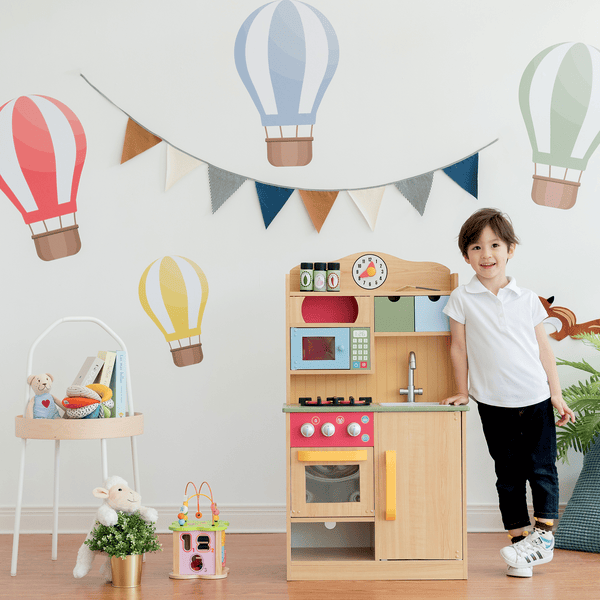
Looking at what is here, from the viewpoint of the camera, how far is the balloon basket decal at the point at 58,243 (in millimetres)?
2834

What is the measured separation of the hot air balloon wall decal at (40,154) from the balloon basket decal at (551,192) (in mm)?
2142

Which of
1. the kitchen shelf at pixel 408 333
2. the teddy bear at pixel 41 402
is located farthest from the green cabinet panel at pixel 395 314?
the teddy bear at pixel 41 402

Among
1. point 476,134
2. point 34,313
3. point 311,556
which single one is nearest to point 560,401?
point 311,556

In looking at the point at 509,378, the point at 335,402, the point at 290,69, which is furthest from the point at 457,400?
the point at 290,69

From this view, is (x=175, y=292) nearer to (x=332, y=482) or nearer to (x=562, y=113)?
(x=332, y=482)

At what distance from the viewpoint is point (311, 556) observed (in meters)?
2.18

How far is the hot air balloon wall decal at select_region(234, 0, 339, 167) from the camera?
2.84 metres

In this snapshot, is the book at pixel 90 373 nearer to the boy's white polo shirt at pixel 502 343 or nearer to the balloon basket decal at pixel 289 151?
the balloon basket decal at pixel 289 151

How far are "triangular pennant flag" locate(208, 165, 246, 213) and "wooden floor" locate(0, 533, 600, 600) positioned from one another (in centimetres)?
154

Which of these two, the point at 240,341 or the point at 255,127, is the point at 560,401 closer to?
the point at 240,341

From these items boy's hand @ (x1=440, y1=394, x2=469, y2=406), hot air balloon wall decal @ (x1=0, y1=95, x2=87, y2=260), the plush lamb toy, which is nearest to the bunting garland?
hot air balloon wall decal @ (x1=0, y1=95, x2=87, y2=260)

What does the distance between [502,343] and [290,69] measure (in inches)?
63.2

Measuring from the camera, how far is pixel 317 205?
2826 mm

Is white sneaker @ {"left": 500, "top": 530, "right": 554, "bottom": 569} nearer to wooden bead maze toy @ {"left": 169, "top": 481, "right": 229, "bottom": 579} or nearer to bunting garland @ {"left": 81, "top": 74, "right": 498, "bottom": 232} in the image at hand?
wooden bead maze toy @ {"left": 169, "top": 481, "right": 229, "bottom": 579}
